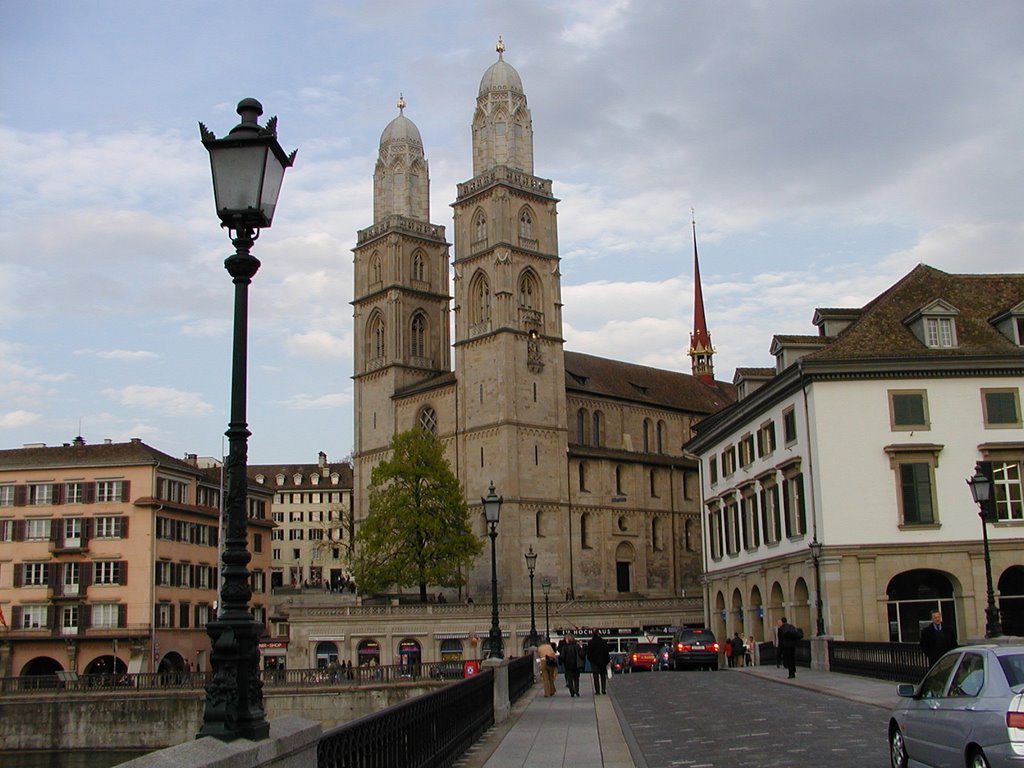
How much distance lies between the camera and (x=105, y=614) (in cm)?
6750

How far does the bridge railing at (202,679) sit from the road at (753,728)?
2404cm

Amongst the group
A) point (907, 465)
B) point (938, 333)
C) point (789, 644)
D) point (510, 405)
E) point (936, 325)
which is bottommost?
point (789, 644)

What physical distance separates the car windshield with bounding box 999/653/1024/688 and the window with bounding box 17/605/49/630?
213 ft

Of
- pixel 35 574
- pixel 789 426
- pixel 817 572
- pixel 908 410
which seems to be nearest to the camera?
pixel 817 572

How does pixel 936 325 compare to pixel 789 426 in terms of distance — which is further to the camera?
pixel 789 426

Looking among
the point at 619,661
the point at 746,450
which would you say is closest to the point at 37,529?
the point at 619,661

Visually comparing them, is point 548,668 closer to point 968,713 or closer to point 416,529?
point 968,713

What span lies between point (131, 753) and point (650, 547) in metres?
48.2

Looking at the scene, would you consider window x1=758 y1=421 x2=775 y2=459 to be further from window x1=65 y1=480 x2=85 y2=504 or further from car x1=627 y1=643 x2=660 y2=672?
window x1=65 y1=480 x2=85 y2=504

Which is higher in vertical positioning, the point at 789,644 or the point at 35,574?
the point at 35,574

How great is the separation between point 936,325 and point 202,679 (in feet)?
122

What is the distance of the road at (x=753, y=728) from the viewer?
16078 mm

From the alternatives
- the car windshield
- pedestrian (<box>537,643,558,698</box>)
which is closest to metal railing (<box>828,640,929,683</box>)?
pedestrian (<box>537,643,558,698</box>)

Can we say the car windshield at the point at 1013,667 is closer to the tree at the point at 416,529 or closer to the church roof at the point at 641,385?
the tree at the point at 416,529
